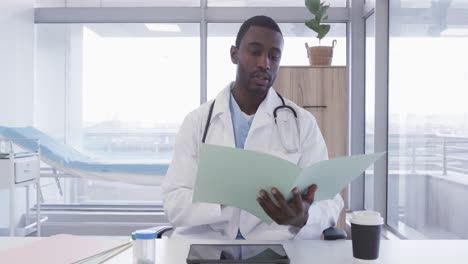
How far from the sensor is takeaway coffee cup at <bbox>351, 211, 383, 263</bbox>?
95cm

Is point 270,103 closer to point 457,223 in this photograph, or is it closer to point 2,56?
point 457,223

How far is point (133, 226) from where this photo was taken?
380 cm

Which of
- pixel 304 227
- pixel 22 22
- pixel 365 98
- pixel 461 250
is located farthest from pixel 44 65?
pixel 461 250

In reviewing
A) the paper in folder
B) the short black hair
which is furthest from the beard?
the paper in folder

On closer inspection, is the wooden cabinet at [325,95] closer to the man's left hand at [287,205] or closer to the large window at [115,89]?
the large window at [115,89]

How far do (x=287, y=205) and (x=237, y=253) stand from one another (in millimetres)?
163

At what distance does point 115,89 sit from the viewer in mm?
4172

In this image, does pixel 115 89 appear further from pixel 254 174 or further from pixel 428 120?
pixel 254 174

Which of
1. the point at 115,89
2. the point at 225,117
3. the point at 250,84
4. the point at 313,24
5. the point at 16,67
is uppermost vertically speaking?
the point at 313,24

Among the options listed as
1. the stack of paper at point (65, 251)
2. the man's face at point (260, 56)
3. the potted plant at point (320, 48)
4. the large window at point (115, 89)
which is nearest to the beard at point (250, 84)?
the man's face at point (260, 56)

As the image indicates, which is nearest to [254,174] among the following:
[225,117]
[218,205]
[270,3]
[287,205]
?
[287,205]

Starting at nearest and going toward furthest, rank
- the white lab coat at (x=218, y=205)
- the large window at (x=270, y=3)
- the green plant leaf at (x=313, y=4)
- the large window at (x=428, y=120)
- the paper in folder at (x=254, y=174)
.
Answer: the paper in folder at (x=254, y=174) < the white lab coat at (x=218, y=205) < the large window at (x=428, y=120) < the green plant leaf at (x=313, y=4) < the large window at (x=270, y=3)

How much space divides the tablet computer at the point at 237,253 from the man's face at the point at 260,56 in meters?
0.61

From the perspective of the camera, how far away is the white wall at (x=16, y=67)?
355cm
